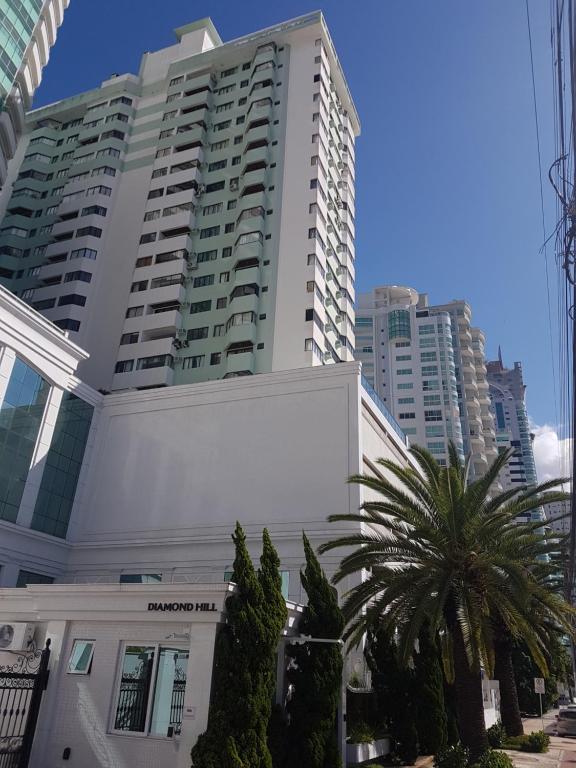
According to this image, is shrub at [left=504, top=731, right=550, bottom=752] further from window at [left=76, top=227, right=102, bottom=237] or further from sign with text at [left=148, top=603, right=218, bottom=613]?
window at [left=76, top=227, right=102, bottom=237]

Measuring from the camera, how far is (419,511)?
1802 cm

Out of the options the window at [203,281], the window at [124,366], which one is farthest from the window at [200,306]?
the window at [124,366]

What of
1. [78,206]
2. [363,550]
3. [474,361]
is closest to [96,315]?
[78,206]

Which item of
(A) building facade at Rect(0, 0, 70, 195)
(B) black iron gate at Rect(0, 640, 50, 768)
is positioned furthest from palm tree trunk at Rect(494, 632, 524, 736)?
(A) building facade at Rect(0, 0, 70, 195)

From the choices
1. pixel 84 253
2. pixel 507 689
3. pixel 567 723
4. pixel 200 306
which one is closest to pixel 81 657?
pixel 507 689

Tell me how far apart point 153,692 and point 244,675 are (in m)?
2.76

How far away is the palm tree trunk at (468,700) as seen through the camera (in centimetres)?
1672

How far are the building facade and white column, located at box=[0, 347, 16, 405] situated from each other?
24379mm

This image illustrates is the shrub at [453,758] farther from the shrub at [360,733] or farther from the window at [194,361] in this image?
the window at [194,361]

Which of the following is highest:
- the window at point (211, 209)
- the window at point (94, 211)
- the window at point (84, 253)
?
the window at point (94, 211)

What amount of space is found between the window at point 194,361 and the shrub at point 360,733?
1360 inches

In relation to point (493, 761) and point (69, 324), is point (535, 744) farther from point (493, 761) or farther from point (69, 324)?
point (69, 324)

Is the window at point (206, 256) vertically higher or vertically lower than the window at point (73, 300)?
higher

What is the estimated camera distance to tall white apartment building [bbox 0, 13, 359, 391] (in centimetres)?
4962
